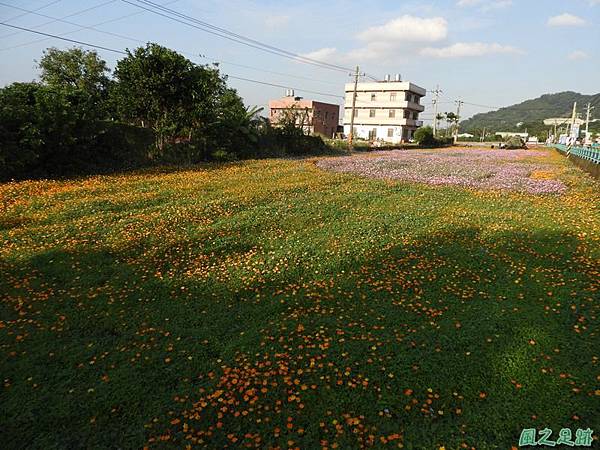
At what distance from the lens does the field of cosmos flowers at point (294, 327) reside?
12.6 feet

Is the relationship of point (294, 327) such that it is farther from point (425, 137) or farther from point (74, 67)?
point (425, 137)

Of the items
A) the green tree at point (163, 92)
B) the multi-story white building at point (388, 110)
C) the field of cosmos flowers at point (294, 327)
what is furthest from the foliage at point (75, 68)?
the multi-story white building at point (388, 110)

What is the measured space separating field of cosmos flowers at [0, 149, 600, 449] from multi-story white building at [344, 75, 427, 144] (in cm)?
7070

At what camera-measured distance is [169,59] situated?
67.2 feet

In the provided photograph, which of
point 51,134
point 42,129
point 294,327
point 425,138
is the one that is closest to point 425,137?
point 425,138

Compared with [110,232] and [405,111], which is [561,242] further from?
[405,111]

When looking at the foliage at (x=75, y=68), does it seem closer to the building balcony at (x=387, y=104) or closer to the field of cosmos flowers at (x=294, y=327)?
the field of cosmos flowers at (x=294, y=327)

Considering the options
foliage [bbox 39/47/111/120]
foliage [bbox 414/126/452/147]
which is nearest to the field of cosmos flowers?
foliage [bbox 39/47/111/120]

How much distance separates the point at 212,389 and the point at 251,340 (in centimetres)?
105

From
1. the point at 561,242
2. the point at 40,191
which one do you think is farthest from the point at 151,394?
the point at 40,191

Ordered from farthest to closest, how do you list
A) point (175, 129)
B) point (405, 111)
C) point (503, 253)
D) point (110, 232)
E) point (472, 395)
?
point (405, 111) < point (175, 129) < point (110, 232) < point (503, 253) < point (472, 395)

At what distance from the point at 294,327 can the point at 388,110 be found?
80.8 m

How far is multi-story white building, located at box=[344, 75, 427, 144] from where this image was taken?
257 ft

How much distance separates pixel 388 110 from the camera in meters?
79.7
